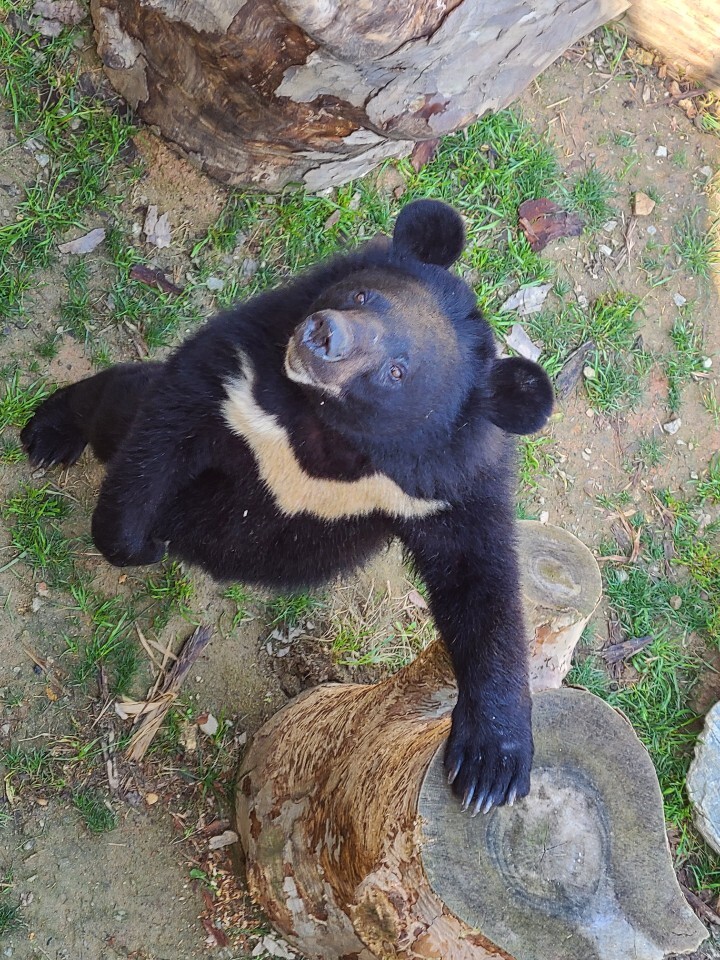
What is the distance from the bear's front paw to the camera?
8.64 feet

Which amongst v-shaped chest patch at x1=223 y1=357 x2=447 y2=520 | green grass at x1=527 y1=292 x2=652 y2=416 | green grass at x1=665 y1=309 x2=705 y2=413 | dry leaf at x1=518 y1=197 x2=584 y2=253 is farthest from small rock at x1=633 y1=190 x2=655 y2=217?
v-shaped chest patch at x1=223 y1=357 x2=447 y2=520

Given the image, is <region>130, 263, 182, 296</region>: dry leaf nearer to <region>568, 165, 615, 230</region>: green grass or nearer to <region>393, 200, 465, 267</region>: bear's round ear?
<region>393, 200, 465, 267</region>: bear's round ear

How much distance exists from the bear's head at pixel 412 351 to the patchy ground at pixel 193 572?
5.39ft

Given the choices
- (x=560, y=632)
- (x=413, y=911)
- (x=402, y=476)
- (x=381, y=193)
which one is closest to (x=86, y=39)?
(x=381, y=193)

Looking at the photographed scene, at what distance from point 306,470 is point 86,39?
7.99ft

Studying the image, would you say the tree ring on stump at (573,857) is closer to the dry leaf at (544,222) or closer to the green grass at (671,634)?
the green grass at (671,634)

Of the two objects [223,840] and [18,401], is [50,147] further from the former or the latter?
[223,840]

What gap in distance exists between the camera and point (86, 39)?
4.20 meters

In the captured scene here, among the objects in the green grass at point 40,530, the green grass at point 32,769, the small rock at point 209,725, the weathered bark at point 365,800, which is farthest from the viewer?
the small rock at point 209,725

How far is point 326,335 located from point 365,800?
1480 mm

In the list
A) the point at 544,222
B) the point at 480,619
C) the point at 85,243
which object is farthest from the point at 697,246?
the point at 85,243

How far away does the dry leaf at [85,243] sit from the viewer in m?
4.25

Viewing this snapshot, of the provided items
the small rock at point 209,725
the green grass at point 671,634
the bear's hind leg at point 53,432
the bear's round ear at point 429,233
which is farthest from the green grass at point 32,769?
the green grass at point 671,634

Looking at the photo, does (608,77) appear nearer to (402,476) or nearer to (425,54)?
(425,54)
